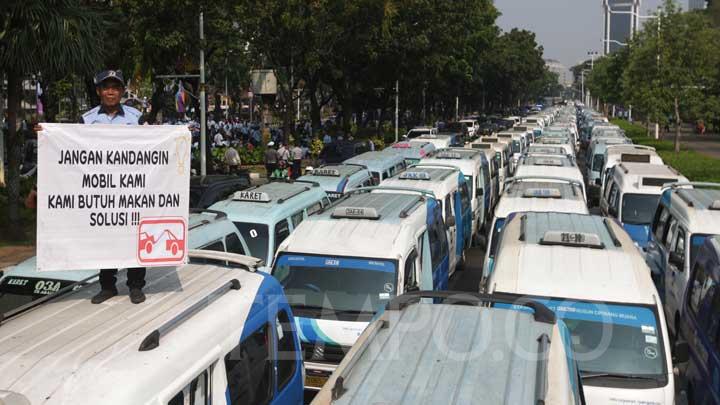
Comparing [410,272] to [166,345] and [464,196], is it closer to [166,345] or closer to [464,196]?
[166,345]

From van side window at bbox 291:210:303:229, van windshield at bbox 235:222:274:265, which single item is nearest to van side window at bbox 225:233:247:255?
van windshield at bbox 235:222:274:265

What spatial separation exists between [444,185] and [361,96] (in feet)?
121

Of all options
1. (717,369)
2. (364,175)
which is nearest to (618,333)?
(717,369)

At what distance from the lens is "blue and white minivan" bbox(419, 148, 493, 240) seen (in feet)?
59.0

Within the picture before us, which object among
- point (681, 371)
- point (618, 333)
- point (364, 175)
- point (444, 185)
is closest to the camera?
point (618, 333)

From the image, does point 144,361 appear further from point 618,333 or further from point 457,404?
point 618,333

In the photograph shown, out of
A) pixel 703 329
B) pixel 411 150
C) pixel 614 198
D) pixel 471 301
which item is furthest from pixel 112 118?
pixel 411 150

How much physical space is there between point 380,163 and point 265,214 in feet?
26.4

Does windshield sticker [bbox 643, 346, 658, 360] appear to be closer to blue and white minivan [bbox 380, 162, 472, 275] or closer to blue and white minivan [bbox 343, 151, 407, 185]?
blue and white minivan [bbox 380, 162, 472, 275]

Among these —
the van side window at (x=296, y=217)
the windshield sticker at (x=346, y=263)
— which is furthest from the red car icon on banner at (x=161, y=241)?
the van side window at (x=296, y=217)

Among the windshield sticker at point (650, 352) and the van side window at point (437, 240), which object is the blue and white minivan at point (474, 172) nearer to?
the van side window at point (437, 240)

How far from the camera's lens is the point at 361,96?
1996 inches

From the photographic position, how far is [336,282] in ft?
28.8

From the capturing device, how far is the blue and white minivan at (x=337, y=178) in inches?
611
